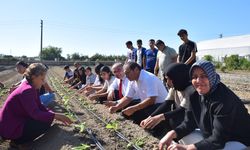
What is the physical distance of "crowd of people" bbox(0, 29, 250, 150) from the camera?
11.4ft

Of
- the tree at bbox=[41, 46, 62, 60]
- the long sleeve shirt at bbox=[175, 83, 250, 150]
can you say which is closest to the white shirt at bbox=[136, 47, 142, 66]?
the long sleeve shirt at bbox=[175, 83, 250, 150]

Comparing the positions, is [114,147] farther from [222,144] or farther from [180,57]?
[180,57]

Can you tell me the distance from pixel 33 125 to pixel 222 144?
10.5 ft

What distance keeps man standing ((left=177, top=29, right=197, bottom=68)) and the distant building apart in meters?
45.6

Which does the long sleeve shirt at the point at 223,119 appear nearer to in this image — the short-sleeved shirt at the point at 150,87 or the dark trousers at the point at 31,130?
the short-sleeved shirt at the point at 150,87

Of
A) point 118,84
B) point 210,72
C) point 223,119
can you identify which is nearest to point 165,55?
point 118,84

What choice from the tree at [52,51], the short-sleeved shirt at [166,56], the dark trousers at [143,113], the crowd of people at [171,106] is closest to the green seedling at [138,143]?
the crowd of people at [171,106]

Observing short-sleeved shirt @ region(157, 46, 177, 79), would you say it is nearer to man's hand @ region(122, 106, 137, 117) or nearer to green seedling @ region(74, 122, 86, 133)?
man's hand @ region(122, 106, 137, 117)

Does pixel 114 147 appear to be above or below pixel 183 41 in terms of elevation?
below

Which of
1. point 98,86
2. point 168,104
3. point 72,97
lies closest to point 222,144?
point 168,104

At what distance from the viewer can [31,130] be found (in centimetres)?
566

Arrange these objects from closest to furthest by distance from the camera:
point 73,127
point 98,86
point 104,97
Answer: point 73,127 → point 104,97 → point 98,86

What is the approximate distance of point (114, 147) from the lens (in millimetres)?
5461

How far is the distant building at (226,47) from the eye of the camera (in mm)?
55859
